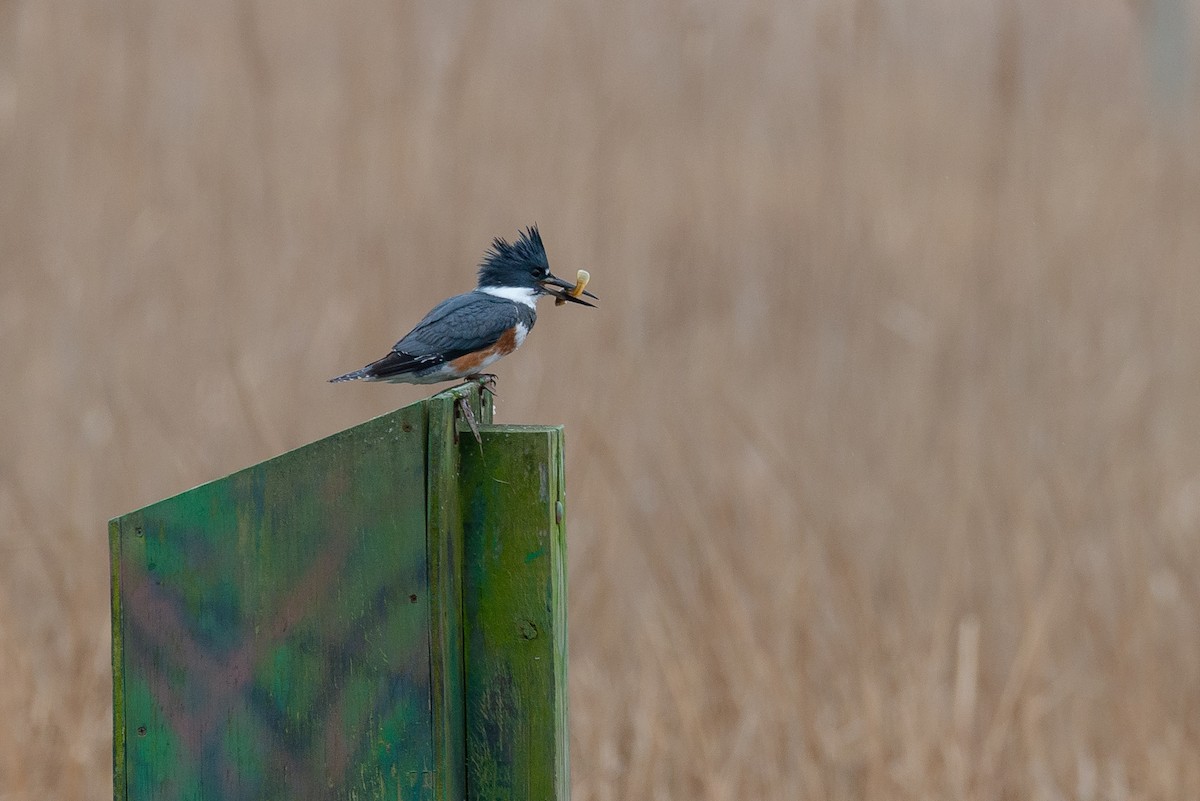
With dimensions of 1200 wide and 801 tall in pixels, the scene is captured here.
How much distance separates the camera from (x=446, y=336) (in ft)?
6.20

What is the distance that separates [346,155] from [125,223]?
600mm

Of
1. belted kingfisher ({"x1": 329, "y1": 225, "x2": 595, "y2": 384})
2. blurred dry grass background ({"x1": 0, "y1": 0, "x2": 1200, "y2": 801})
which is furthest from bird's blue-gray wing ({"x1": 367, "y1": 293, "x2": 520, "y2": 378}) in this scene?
blurred dry grass background ({"x1": 0, "y1": 0, "x2": 1200, "y2": 801})

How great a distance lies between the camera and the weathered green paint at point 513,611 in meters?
1.25

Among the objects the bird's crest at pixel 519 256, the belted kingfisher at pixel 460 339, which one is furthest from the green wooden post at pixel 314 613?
the bird's crest at pixel 519 256

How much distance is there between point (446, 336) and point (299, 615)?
736 mm

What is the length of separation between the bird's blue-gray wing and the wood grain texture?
65 cm

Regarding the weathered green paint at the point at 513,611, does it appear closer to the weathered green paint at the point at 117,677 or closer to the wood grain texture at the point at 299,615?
the wood grain texture at the point at 299,615

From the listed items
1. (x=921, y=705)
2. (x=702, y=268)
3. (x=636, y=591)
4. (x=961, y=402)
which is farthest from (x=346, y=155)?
(x=921, y=705)

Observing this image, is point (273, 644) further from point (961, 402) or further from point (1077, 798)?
point (961, 402)

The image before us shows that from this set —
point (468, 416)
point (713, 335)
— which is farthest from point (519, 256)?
point (713, 335)

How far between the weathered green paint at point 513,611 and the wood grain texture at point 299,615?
68mm

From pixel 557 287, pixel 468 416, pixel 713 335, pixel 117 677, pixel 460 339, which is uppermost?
pixel 713 335

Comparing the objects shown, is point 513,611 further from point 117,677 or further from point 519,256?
point 519,256

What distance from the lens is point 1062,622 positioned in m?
2.97
